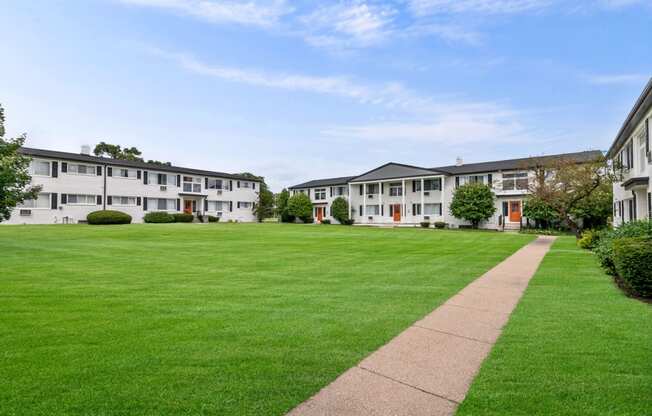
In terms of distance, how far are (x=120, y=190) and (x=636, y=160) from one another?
137 feet

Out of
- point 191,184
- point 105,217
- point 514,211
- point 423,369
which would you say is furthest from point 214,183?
point 423,369

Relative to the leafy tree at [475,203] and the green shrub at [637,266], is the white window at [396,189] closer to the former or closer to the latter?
the leafy tree at [475,203]

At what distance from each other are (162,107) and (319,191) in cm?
3016

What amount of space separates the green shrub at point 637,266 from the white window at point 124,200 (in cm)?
4160

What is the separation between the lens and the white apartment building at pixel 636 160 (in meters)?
15.0

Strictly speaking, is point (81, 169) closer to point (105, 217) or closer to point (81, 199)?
point (81, 199)

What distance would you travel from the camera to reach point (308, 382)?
3.72 meters

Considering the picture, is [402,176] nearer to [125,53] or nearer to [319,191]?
[319,191]

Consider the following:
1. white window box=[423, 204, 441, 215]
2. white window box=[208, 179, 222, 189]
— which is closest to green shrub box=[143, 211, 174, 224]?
white window box=[208, 179, 222, 189]

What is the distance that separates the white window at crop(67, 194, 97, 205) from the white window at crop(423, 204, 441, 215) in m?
34.7

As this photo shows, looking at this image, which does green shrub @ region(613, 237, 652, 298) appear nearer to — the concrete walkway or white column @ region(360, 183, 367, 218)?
the concrete walkway

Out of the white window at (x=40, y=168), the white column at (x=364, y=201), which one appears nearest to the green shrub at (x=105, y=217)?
the white window at (x=40, y=168)

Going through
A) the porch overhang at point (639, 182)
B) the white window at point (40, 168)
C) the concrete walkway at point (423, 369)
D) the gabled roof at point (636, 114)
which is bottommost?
the concrete walkway at point (423, 369)

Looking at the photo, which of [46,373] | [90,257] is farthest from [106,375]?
[90,257]
